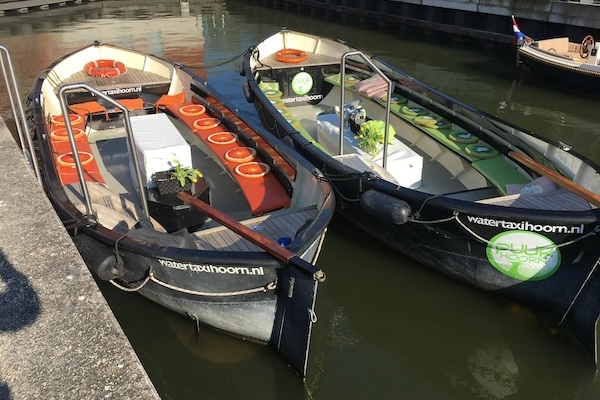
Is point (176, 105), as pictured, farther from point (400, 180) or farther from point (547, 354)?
point (547, 354)

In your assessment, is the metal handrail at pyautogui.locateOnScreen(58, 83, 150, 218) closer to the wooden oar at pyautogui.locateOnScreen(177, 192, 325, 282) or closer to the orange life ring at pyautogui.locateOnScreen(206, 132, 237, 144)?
the wooden oar at pyautogui.locateOnScreen(177, 192, 325, 282)

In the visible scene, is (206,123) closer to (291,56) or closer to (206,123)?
(206,123)

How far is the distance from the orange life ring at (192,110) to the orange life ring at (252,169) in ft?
9.27

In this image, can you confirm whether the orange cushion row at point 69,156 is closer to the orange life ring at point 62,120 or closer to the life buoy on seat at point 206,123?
the orange life ring at point 62,120

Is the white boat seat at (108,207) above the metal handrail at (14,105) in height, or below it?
below

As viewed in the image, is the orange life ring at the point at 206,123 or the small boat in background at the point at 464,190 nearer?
the small boat in background at the point at 464,190

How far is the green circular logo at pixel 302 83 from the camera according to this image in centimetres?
1352

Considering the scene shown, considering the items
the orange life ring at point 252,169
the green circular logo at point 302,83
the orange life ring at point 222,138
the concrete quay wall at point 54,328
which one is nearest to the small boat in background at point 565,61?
the green circular logo at point 302,83

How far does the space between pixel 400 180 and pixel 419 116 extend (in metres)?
2.12

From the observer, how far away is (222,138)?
9539mm

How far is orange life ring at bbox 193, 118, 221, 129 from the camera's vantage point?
1016 cm

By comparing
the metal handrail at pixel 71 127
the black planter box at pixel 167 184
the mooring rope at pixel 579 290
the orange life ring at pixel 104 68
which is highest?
the metal handrail at pixel 71 127

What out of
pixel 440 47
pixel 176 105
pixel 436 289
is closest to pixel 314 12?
pixel 440 47

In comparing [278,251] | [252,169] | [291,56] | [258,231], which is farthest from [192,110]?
[278,251]
